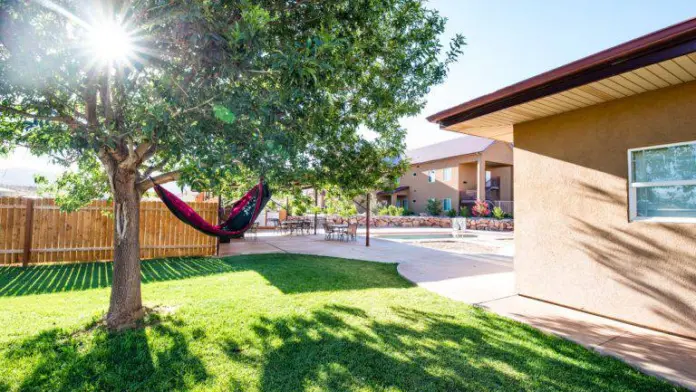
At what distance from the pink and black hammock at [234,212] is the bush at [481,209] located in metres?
21.2

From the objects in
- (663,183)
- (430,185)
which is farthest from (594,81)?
(430,185)

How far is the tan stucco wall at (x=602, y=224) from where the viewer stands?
3818 millimetres

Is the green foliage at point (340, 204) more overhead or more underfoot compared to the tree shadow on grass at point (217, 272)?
more overhead

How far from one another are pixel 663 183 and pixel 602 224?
2.67ft

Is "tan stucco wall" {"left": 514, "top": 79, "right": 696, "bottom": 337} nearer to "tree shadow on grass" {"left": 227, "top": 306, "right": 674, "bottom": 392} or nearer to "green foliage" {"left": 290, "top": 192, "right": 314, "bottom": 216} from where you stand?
"tree shadow on grass" {"left": 227, "top": 306, "right": 674, "bottom": 392}

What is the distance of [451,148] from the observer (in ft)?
97.7

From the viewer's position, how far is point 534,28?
827 centimetres

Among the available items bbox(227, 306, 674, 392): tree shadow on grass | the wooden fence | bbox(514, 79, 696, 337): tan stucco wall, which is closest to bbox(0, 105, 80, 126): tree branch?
bbox(227, 306, 674, 392): tree shadow on grass

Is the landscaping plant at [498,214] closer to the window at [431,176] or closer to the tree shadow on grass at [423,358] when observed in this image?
the window at [431,176]

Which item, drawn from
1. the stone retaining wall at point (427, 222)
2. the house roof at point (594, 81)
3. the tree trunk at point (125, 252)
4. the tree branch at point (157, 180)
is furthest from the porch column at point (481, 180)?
the tree trunk at point (125, 252)

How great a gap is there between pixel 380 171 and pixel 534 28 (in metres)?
6.53

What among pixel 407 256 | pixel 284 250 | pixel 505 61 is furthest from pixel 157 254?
pixel 505 61

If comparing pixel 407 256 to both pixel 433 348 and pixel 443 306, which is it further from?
pixel 433 348

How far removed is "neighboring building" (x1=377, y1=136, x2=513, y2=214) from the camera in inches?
1028
